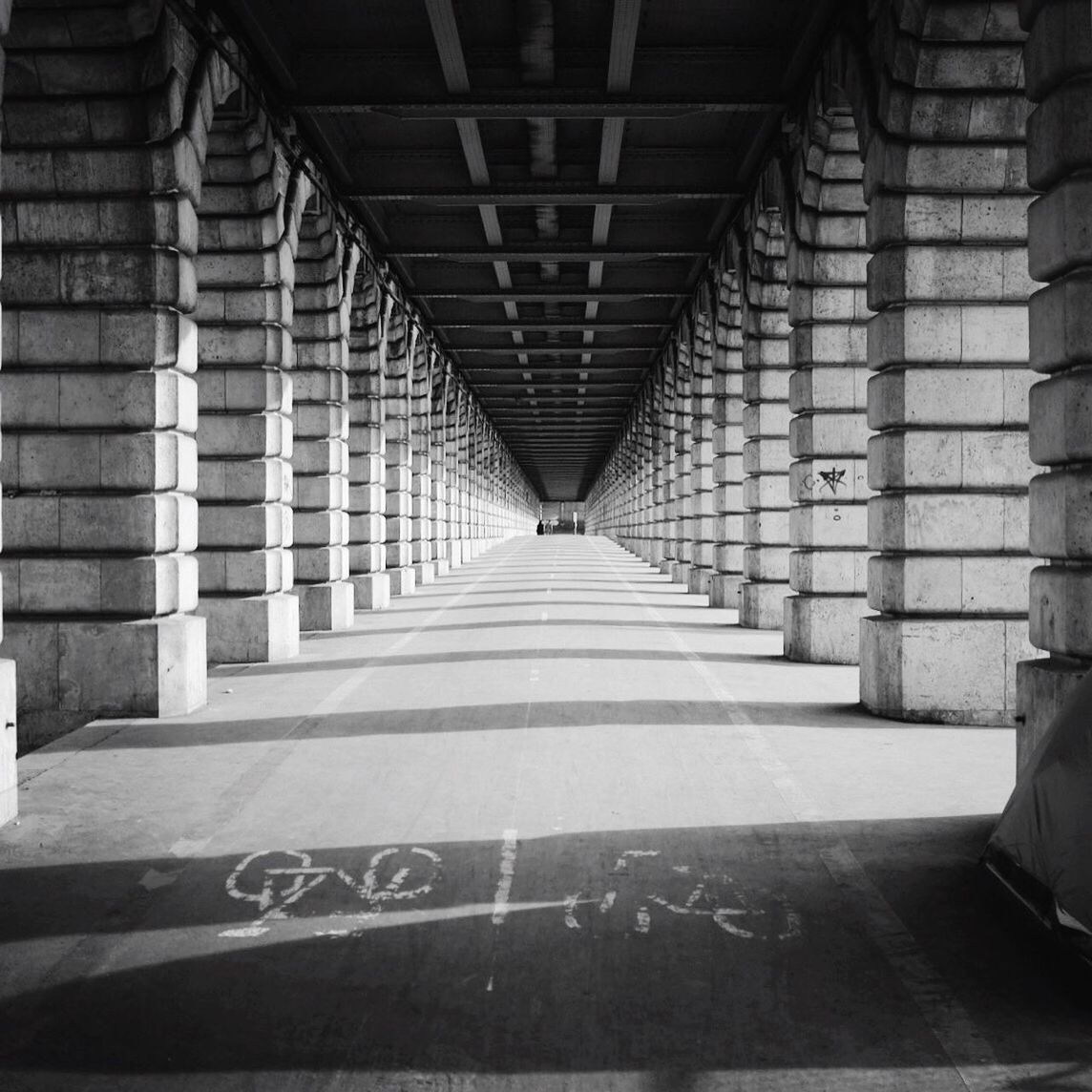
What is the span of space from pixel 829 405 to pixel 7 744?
10.4m

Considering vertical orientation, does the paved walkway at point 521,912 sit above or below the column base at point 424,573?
below

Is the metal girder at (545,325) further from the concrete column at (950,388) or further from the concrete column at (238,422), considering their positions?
the concrete column at (950,388)

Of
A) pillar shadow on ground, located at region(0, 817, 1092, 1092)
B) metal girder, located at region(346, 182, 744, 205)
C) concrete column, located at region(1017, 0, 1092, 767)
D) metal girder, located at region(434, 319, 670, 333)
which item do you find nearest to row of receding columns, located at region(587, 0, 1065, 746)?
concrete column, located at region(1017, 0, 1092, 767)

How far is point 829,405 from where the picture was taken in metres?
14.3

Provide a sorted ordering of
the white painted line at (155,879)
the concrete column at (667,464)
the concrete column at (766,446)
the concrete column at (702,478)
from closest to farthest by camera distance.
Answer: the white painted line at (155,879), the concrete column at (766,446), the concrete column at (702,478), the concrete column at (667,464)

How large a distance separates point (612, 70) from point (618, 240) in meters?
8.23

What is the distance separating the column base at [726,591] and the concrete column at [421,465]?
10643 mm

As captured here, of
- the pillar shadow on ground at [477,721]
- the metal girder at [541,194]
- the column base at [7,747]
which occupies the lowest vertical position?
the pillar shadow on ground at [477,721]

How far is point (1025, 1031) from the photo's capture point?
3.95 m

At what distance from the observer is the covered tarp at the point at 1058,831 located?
449cm

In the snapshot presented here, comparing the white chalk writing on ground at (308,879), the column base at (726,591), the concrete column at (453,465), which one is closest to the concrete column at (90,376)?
the white chalk writing on ground at (308,879)

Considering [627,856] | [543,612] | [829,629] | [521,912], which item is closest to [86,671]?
[627,856]

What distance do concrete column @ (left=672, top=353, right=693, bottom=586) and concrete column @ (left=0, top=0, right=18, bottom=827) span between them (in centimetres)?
2402

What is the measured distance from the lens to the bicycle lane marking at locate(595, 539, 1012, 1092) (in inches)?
147
